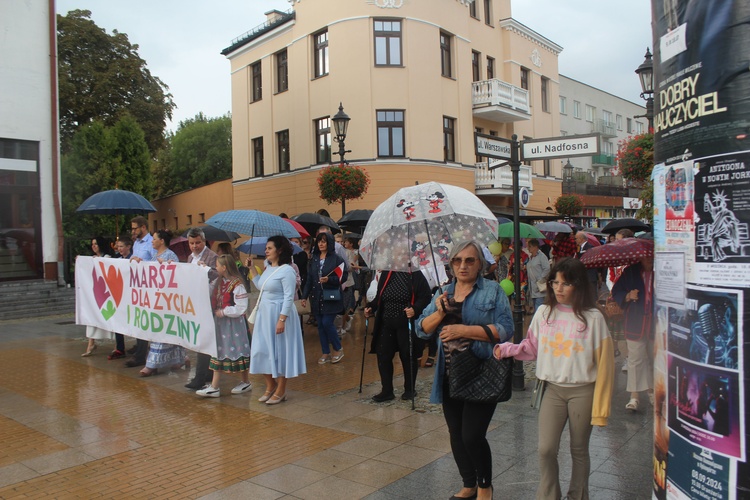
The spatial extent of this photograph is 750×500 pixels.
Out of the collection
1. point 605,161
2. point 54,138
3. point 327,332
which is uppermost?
point 605,161

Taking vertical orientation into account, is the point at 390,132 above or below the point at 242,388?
above

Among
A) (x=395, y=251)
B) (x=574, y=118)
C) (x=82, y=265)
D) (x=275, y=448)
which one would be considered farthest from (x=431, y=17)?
(x=574, y=118)

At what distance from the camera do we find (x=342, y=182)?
1825 centimetres

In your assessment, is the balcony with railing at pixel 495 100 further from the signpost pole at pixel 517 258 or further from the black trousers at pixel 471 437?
the black trousers at pixel 471 437

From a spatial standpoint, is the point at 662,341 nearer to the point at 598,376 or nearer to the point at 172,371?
the point at 598,376

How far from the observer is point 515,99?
27734mm

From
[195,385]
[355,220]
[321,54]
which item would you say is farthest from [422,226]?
[321,54]

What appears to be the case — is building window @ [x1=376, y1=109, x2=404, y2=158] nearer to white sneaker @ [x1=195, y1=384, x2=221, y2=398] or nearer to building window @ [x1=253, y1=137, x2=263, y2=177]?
building window @ [x1=253, y1=137, x2=263, y2=177]

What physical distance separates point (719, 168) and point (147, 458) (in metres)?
5.08

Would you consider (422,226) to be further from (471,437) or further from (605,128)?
(605,128)

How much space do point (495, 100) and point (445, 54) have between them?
2.89m

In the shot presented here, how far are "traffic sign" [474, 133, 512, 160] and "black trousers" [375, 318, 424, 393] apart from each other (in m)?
2.18

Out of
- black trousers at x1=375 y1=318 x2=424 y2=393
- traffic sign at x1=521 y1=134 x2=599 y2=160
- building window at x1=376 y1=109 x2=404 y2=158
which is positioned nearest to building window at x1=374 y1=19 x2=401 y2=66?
building window at x1=376 y1=109 x2=404 y2=158

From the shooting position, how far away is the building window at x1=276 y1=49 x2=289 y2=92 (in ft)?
89.4
